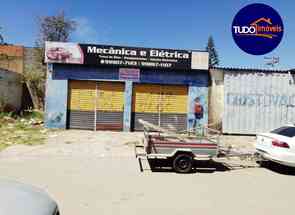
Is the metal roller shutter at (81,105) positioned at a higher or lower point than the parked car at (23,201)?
higher

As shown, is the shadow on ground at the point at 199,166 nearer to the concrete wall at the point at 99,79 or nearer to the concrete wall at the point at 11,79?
the concrete wall at the point at 99,79

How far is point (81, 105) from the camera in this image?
49.1 ft

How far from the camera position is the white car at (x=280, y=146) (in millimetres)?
7492

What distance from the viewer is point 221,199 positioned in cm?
554

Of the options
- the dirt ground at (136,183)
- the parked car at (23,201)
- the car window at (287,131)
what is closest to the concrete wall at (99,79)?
the dirt ground at (136,183)

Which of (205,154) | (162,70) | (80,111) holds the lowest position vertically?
(205,154)

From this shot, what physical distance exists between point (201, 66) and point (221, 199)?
10277 mm

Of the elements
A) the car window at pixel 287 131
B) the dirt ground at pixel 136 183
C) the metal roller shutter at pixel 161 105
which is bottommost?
the dirt ground at pixel 136 183

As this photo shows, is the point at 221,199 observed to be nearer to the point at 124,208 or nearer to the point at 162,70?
the point at 124,208

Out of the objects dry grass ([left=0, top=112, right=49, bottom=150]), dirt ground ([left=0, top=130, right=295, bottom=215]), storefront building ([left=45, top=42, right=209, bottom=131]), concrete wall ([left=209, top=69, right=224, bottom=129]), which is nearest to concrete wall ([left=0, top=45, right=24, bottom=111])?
dry grass ([left=0, top=112, right=49, bottom=150])

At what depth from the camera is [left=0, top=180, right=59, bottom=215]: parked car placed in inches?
104

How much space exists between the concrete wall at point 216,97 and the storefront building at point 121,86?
0.36 m

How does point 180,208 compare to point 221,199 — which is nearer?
point 180,208

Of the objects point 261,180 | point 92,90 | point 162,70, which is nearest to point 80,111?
point 92,90
